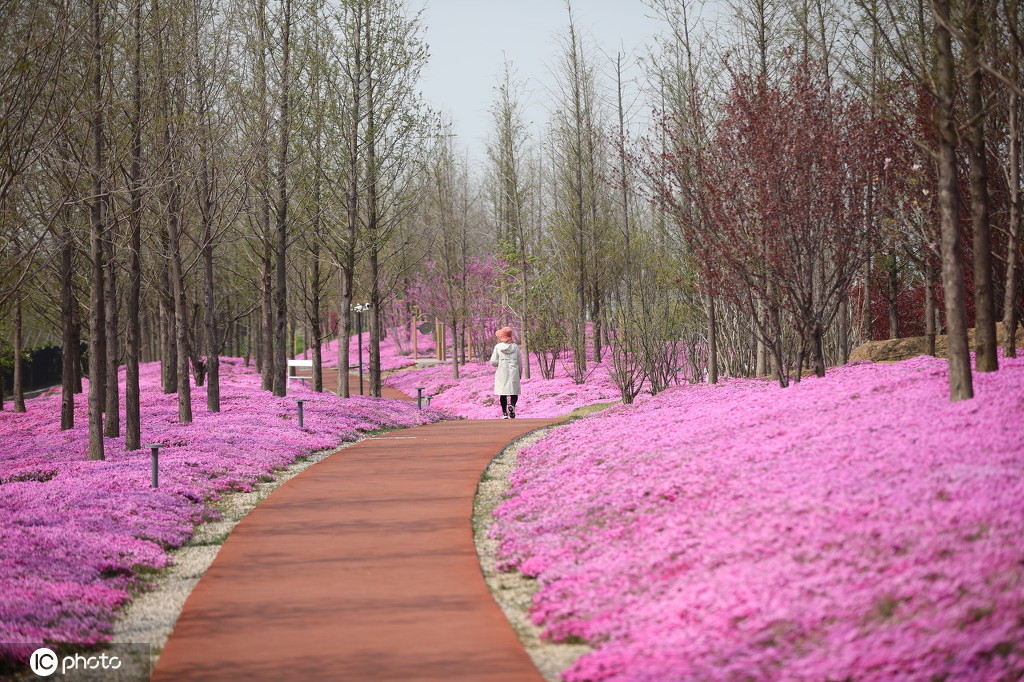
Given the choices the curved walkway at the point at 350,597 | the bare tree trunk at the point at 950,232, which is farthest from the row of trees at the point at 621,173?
the curved walkway at the point at 350,597

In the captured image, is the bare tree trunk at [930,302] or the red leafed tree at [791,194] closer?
the red leafed tree at [791,194]

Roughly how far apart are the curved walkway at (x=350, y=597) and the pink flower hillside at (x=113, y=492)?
912 mm

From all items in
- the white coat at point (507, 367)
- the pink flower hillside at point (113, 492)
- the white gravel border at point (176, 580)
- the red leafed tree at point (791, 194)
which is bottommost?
the white gravel border at point (176, 580)

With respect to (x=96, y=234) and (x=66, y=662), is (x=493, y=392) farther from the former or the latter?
Result: (x=66, y=662)

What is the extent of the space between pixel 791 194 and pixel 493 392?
77.2 feet

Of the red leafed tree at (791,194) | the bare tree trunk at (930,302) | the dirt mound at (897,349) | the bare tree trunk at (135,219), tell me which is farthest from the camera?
the dirt mound at (897,349)

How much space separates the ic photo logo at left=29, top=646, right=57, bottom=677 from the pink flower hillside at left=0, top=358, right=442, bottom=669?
8 cm

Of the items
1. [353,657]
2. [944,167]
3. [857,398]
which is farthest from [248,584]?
[944,167]

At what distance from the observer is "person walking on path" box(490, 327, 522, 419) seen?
25519 mm

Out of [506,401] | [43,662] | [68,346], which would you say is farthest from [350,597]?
[68,346]

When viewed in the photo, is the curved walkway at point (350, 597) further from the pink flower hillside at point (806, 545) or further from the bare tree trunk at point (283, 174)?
the bare tree trunk at point (283, 174)

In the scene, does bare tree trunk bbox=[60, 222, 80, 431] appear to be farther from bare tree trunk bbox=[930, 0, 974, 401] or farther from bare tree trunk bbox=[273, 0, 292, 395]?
bare tree trunk bbox=[930, 0, 974, 401]

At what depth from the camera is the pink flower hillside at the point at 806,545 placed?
19.2 ft

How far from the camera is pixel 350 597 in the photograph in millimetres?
8711
